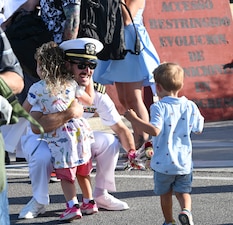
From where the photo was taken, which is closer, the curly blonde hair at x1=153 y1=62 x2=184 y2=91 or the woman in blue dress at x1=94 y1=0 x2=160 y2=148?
the curly blonde hair at x1=153 y1=62 x2=184 y2=91

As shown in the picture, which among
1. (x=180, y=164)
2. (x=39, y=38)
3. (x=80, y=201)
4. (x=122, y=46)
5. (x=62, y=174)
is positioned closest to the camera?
(x=180, y=164)

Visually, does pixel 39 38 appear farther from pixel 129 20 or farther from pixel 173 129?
pixel 173 129

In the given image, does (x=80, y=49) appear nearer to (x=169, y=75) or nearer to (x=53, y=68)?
(x=53, y=68)

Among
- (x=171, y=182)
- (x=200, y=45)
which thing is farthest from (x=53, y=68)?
(x=200, y=45)

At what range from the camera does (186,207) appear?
5.88 metres

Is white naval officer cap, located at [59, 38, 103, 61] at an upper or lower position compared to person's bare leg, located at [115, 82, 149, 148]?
upper

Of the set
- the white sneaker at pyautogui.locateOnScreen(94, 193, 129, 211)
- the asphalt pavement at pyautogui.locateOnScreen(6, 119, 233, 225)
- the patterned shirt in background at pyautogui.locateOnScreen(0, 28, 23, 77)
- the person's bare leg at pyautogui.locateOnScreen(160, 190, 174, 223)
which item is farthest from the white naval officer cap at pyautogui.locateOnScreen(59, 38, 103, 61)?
the patterned shirt in background at pyautogui.locateOnScreen(0, 28, 23, 77)

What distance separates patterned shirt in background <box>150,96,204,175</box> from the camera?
5824mm

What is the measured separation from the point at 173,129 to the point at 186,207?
505 millimetres

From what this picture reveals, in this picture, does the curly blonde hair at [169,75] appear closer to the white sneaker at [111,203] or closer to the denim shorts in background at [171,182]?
the denim shorts in background at [171,182]

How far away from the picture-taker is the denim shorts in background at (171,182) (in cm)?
586

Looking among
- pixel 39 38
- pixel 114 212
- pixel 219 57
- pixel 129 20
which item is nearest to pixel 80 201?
pixel 114 212

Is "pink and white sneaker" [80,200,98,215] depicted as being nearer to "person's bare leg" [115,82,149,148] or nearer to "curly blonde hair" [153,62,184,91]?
"curly blonde hair" [153,62,184,91]

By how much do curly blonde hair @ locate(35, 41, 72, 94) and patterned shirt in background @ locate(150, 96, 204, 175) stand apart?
87 centimetres
